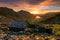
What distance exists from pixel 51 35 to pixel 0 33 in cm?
114

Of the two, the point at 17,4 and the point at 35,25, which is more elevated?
the point at 17,4

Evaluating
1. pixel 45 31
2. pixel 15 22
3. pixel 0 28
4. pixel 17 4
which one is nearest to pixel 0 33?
pixel 0 28

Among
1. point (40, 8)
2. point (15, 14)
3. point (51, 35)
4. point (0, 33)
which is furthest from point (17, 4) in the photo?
point (51, 35)

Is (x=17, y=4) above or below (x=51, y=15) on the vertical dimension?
above

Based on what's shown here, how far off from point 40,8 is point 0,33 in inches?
42.4

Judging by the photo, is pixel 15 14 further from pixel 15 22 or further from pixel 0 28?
pixel 0 28

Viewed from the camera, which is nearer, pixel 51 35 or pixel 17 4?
pixel 51 35

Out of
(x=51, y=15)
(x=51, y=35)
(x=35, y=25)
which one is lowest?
(x=51, y=35)

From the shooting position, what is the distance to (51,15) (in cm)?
337

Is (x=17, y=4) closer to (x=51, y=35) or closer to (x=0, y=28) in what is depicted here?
(x=0, y=28)

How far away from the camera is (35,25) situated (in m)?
3.43

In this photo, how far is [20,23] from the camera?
346 centimetres

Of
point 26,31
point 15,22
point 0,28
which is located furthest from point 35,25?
point 0,28

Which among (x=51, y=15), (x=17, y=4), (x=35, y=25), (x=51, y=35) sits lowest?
(x=51, y=35)
